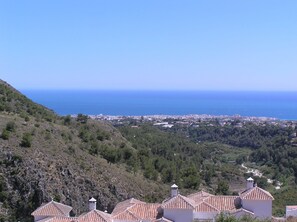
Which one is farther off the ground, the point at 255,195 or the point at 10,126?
the point at 10,126

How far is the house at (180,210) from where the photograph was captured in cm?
2000

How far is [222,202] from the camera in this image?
21.3 metres

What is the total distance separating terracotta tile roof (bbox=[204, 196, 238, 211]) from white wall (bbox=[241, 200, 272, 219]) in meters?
0.67

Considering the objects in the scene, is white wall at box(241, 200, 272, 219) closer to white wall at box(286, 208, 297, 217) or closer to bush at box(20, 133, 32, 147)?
white wall at box(286, 208, 297, 217)

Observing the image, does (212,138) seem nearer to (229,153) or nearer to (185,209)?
(229,153)

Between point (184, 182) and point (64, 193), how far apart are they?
11083mm

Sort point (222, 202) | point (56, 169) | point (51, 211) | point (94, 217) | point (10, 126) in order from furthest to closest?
point (10, 126), point (56, 169), point (222, 202), point (51, 211), point (94, 217)

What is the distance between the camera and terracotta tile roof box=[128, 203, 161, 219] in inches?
816

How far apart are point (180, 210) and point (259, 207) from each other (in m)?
3.52

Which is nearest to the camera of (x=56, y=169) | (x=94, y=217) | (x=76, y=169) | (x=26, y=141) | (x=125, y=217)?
(x=94, y=217)

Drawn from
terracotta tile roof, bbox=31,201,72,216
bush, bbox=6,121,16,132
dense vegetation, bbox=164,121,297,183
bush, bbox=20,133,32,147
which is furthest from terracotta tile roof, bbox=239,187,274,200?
dense vegetation, bbox=164,121,297,183

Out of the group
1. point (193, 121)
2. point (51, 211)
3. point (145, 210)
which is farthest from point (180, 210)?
point (193, 121)

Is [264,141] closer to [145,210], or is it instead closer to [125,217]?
[145,210]

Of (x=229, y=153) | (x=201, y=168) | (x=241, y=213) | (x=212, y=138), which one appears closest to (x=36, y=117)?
(x=201, y=168)
